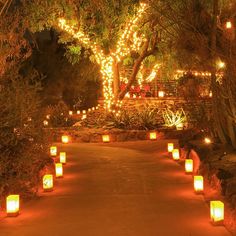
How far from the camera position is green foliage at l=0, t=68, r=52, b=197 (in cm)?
861

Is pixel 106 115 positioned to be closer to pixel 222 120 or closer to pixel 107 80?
pixel 107 80

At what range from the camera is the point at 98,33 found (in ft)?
63.2

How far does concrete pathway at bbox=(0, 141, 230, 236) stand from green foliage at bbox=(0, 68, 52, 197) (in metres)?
0.45

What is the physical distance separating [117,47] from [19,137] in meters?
11.2

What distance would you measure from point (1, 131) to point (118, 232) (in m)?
2.99

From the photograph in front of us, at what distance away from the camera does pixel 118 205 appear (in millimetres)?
8164

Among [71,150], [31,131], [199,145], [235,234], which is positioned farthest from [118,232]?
[71,150]

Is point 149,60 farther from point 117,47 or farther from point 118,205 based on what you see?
point 118,205

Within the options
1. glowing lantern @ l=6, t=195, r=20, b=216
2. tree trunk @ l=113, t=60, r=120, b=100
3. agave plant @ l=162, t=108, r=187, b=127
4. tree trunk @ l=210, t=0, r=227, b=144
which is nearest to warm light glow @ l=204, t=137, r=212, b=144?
tree trunk @ l=210, t=0, r=227, b=144

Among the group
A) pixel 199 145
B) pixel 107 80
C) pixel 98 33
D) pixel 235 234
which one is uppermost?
pixel 98 33

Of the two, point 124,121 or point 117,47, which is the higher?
point 117,47

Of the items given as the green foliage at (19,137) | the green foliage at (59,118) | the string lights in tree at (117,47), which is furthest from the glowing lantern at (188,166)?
the string lights in tree at (117,47)

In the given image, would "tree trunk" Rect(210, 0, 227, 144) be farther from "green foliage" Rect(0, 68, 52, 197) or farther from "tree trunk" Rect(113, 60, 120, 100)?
"tree trunk" Rect(113, 60, 120, 100)

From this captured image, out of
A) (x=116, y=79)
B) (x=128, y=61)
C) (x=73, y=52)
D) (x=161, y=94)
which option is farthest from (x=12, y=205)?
(x=161, y=94)
